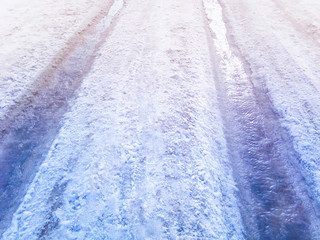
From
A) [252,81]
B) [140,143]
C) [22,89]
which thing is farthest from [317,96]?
[22,89]

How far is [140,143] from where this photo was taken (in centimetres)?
396

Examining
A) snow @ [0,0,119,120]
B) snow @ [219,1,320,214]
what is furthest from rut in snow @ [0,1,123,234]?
snow @ [219,1,320,214]

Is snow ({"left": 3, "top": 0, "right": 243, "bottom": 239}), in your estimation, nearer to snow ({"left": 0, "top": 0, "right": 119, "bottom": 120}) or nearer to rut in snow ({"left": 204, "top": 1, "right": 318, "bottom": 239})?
rut in snow ({"left": 204, "top": 1, "right": 318, "bottom": 239})

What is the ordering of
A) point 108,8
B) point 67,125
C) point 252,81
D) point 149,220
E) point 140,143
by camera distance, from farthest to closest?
point 108,8
point 252,81
point 67,125
point 140,143
point 149,220

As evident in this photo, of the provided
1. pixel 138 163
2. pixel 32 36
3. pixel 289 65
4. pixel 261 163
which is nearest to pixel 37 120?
pixel 138 163

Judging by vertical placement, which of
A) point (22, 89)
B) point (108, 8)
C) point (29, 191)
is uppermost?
point (108, 8)

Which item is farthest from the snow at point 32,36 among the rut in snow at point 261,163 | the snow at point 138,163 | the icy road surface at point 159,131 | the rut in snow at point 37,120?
the rut in snow at point 261,163

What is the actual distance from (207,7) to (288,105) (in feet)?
19.4

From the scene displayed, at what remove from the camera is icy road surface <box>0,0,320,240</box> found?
10.1 feet

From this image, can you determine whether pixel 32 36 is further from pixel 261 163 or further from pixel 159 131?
pixel 261 163

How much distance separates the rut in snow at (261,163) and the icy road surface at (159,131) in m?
0.02

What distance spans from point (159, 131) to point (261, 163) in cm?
163

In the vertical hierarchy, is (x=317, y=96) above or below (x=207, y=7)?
below

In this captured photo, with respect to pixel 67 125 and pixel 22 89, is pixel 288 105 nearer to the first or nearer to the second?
pixel 67 125
